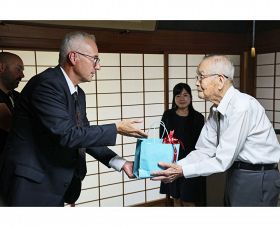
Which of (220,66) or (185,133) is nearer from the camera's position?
(220,66)

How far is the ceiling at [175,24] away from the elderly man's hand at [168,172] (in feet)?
6.84

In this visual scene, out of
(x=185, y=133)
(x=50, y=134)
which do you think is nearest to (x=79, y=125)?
(x=50, y=134)

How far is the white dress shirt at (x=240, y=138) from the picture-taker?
1.73 meters

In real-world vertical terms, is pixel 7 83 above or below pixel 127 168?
above

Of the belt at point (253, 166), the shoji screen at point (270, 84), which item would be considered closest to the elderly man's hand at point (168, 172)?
the belt at point (253, 166)

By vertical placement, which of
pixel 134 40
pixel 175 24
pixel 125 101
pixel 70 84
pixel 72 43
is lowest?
pixel 125 101

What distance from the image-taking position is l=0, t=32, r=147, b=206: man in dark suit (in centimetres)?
155

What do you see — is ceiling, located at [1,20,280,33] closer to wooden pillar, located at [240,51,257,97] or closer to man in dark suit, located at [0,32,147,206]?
wooden pillar, located at [240,51,257,97]

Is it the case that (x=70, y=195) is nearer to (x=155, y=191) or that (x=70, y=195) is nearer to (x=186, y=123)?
(x=186, y=123)

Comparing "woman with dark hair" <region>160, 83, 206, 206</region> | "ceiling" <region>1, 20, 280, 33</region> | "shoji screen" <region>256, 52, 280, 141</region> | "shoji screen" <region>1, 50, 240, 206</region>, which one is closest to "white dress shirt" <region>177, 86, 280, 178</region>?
"woman with dark hair" <region>160, 83, 206, 206</region>

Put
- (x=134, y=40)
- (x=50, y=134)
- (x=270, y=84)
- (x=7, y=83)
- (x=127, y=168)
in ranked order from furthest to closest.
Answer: (x=270, y=84), (x=134, y=40), (x=7, y=83), (x=127, y=168), (x=50, y=134)

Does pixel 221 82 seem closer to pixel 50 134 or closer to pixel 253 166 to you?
pixel 253 166

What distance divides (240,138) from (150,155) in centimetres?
54

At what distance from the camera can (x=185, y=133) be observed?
349 centimetres
